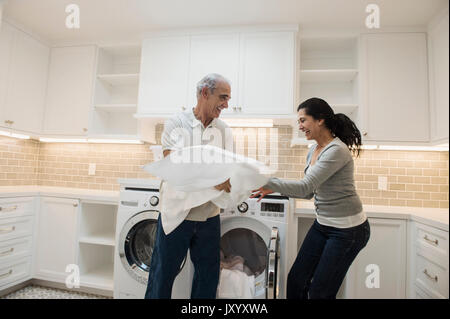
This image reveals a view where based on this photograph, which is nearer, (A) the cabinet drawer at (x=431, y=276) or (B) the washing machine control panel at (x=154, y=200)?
(A) the cabinet drawer at (x=431, y=276)

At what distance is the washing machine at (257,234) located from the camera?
5.52 feet

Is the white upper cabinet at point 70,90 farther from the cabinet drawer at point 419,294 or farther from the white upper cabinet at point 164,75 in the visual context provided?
the cabinet drawer at point 419,294

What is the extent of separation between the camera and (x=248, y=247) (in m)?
1.80

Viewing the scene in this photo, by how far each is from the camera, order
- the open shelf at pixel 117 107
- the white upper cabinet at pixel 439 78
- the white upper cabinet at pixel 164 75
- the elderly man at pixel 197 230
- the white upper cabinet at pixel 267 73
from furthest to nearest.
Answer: the open shelf at pixel 117 107
the white upper cabinet at pixel 164 75
the white upper cabinet at pixel 267 73
the white upper cabinet at pixel 439 78
the elderly man at pixel 197 230

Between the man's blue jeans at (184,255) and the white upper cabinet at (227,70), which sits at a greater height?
the white upper cabinet at (227,70)

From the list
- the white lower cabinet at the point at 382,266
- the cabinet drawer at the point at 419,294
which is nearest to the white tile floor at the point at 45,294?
the white lower cabinet at the point at 382,266

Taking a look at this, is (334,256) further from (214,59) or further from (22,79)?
(22,79)

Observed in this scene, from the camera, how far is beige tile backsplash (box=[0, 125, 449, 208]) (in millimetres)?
2268

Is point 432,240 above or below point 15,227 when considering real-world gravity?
above

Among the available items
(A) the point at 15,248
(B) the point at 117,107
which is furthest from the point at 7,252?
(B) the point at 117,107

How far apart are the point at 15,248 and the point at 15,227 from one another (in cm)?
17
